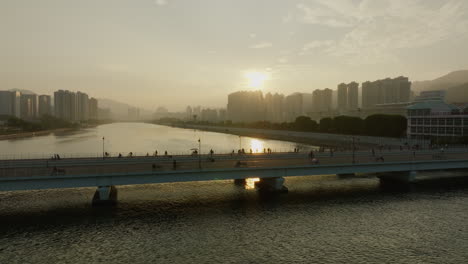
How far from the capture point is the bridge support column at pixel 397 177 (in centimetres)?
4434

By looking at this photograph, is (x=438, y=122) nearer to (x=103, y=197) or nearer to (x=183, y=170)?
(x=183, y=170)

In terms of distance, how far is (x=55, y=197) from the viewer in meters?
35.7

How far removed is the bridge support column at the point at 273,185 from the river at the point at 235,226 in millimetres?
1099

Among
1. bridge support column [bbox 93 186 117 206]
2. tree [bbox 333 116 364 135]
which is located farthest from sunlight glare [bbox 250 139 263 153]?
bridge support column [bbox 93 186 117 206]

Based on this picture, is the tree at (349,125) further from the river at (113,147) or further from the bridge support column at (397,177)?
the bridge support column at (397,177)

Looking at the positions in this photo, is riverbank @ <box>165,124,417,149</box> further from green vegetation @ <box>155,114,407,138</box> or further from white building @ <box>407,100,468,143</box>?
white building @ <box>407,100,468,143</box>

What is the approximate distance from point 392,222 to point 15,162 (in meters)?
46.7

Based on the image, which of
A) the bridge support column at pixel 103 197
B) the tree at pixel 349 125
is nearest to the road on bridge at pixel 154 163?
the bridge support column at pixel 103 197

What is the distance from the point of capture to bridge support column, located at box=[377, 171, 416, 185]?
145 ft

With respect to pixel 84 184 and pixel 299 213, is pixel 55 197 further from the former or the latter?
pixel 299 213

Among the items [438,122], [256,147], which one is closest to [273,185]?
[256,147]

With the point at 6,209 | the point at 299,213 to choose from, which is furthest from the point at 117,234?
the point at 299,213

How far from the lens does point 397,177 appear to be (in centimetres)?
4553

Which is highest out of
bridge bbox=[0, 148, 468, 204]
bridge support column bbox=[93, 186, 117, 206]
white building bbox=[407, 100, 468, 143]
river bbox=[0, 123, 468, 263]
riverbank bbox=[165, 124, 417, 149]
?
white building bbox=[407, 100, 468, 143]
